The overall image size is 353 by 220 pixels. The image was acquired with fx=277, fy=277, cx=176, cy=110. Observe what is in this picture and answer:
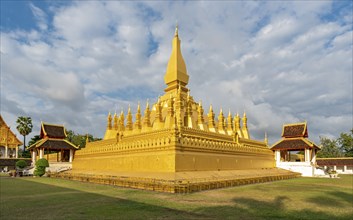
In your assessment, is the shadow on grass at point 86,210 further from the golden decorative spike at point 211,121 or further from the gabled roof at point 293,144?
the gabled roof at point 293,144

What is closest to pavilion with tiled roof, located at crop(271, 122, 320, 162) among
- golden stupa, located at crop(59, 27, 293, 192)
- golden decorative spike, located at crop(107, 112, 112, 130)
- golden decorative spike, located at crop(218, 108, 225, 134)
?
golden stupa, located at crop(59, 27, 293, 192)

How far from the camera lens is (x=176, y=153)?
17766 mm

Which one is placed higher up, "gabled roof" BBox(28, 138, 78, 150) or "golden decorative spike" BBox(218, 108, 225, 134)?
"golden decorative spike" BBox(218, 108, 225, 134)

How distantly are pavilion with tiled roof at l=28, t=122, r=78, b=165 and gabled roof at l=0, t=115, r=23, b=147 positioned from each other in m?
11.2

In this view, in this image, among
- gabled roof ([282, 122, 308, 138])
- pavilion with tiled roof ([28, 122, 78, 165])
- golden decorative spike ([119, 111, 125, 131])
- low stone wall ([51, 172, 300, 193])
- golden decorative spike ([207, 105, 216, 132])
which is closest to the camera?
low stone wall ([51, 172, 300, 193])

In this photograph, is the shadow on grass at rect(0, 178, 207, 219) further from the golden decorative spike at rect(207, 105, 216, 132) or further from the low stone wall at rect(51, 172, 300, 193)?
the golden decorative spike at rect(207, 105, 216, 132)

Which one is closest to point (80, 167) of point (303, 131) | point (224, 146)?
point (224, 146)

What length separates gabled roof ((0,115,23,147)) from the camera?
157 ft

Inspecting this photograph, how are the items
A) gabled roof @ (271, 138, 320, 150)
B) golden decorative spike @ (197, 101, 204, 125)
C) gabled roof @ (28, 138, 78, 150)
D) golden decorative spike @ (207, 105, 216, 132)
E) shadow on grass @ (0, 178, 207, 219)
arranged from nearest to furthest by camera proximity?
1. shadow on grass @ (0, 178, 207, 219)
2. golden decorative spike @ (197, 101, 204, 125)
3. golden decorative spike @ (207, 105, 216, 132)
4. gabled roof @ (271, 138, 320, 150)
5. gabled roof @ (28, 138, 78, 150)

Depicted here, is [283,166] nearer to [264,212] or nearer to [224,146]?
[224,146]

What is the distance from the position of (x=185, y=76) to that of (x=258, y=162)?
1233 cm

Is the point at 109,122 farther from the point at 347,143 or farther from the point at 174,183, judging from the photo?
the point at 347,143

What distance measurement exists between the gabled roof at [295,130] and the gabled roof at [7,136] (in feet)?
147

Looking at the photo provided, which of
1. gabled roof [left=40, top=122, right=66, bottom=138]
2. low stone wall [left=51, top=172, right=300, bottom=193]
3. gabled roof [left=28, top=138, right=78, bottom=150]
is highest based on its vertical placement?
gabled roof [left=40, top=122, right=66, bottom=138]
